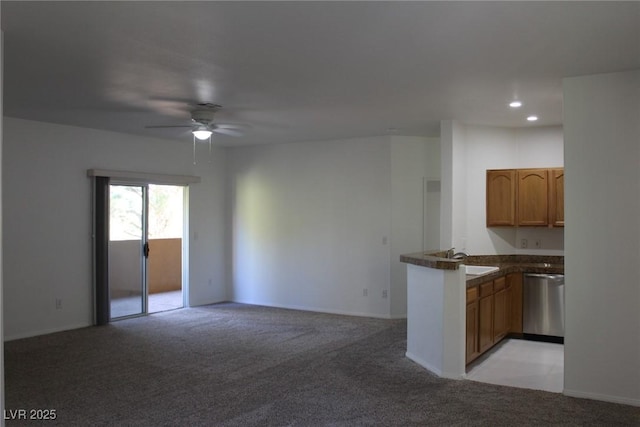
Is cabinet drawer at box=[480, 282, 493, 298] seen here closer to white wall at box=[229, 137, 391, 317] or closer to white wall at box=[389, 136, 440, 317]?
white wall at box=[389, 136, 440, 317]

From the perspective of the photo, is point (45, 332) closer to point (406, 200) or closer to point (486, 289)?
point (406, 200)

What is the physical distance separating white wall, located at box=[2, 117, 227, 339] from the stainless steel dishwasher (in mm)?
A: 5313

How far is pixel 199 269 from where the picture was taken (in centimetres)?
844

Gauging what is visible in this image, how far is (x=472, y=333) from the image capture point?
4.97 meters

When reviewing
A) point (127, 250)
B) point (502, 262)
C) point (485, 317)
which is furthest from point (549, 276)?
point (127, 250)

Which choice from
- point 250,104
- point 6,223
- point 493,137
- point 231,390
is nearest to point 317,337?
point 231,390

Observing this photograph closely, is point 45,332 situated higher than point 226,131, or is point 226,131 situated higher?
point 226,131

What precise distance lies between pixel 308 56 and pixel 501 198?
3.73 metres

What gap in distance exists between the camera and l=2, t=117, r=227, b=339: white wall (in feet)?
20.1

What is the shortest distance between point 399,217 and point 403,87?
121 inches

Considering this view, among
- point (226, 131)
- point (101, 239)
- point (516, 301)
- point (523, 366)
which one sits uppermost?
point (226, 131)

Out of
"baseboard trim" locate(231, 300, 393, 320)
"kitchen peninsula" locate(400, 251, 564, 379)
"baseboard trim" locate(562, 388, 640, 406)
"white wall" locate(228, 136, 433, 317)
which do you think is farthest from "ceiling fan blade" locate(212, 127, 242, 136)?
"baseboard trim" locate(562, 388, 640, 406)

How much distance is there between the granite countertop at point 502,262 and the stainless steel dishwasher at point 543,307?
0.33 feet

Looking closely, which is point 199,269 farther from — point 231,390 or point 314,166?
point 231,390
